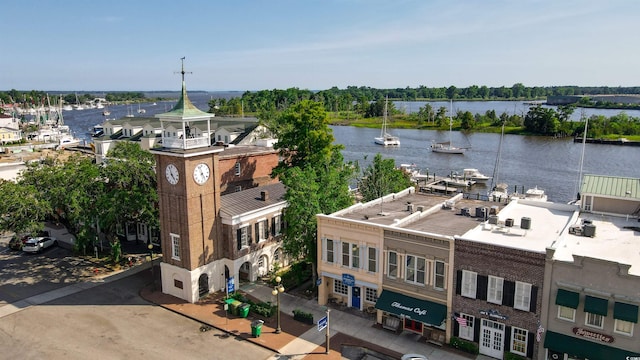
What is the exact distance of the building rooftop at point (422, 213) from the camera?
3288cm

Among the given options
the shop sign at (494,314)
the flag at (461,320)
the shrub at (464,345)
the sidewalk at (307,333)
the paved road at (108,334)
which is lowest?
the paved road at (108,334)

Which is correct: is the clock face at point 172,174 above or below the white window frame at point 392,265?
above

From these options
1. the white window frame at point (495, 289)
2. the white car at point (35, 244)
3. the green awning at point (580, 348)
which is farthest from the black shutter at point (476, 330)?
the white car at point (35, 244)

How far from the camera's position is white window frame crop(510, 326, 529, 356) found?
27.7m

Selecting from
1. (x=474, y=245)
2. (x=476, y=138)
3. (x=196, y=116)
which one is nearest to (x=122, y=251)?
(x=196, y=116)

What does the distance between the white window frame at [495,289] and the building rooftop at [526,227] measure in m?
2.08

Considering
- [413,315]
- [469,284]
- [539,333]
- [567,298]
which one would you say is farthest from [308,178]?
[567,298]

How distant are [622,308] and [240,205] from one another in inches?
1039

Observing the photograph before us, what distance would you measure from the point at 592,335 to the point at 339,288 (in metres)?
16.0

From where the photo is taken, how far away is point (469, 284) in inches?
1144

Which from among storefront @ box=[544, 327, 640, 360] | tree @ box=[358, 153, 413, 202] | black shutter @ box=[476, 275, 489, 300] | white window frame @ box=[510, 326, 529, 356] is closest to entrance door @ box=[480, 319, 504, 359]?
white window frame @ box=[510, 326, 529, 356]

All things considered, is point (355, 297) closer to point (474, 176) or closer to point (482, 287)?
point (482, 287)

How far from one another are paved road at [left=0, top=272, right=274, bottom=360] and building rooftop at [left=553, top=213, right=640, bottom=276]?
18284 mm

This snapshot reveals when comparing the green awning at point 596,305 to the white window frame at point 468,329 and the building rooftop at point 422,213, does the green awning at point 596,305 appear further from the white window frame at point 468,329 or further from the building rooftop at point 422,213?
the building rooftop at point 422,213
